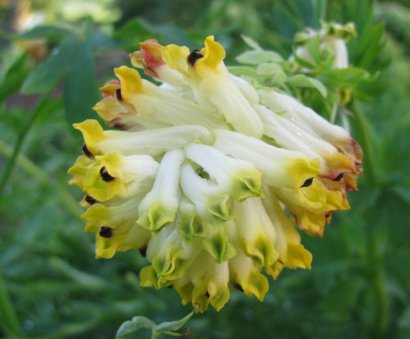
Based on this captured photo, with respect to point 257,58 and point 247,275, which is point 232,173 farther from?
point 257,58

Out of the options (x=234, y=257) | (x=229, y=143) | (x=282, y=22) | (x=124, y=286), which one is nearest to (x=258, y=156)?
(x=229, y=143)

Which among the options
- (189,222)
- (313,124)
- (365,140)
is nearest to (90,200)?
(189,222)

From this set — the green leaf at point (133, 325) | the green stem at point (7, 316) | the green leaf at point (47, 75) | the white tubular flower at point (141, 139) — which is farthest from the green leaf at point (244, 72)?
the green stem at point (7, 316)

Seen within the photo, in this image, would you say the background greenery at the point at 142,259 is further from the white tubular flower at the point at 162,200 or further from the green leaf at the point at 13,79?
the white tubular flower at the point at 162,200

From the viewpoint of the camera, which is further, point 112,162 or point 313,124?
point 313,124

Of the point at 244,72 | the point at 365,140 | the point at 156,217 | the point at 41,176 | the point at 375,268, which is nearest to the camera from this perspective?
the point at 156,217

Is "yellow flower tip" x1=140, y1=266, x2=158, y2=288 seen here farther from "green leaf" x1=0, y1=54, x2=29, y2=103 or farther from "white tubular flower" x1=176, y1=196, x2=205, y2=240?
"green leaf" x1=0, y1=54, x2=29, y2=103
